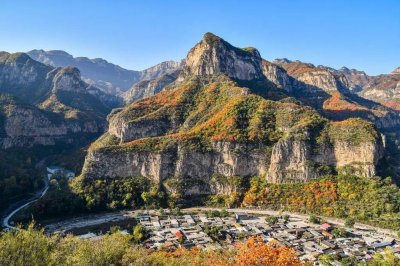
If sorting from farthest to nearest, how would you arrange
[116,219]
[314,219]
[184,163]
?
[184,163] → [116,219] → [314,219]

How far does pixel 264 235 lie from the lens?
9644cm

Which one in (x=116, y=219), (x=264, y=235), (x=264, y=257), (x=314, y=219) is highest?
(x=264, y=257)

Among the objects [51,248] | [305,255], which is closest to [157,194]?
[305,255]

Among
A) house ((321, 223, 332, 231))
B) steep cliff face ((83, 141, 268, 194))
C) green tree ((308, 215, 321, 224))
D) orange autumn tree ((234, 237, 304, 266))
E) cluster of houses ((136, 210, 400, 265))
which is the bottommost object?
cluster of houses ((136, 210, 400, 265))

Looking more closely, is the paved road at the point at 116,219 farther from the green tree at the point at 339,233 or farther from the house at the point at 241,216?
the green tree at the point at 339,233

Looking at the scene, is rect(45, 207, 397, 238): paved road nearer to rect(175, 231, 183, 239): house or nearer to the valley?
the valley

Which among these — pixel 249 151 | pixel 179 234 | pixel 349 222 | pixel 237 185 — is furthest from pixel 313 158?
pixel 179 234

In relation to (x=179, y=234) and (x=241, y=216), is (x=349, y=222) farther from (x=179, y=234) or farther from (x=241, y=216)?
(x=179, y=234)

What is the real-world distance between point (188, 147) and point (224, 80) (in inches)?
2659

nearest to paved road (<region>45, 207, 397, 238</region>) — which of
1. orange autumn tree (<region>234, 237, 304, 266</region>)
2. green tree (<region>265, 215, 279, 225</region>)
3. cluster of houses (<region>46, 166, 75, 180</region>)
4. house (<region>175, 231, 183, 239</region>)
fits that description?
green tree (<region>265, 215, 279, 225</region>)

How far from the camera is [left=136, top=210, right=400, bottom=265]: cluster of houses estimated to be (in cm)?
8650

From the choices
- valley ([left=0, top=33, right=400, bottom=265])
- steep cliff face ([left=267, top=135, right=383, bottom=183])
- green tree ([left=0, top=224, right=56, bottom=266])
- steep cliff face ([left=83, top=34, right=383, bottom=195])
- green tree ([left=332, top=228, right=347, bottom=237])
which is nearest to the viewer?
green tree ([left=0, top=224, right=56, bottom=266])

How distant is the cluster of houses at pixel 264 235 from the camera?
284ft

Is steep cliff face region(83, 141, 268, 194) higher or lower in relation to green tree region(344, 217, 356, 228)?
higher
